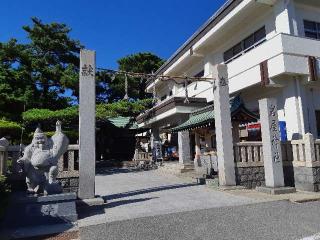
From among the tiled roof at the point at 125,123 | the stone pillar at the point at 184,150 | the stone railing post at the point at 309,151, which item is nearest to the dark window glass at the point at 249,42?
the stone pillar at the point at 184,150

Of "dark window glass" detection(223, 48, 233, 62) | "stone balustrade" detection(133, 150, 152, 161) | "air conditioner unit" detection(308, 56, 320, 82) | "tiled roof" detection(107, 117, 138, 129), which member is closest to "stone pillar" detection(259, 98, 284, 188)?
"air conditioner unit" detection(308, 56, 320, 82)

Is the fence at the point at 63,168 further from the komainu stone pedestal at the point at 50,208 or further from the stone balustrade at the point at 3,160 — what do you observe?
the komainu stone pedestal at the point at 50,208

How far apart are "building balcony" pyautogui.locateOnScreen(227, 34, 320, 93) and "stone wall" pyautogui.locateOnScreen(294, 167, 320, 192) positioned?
4579 mm

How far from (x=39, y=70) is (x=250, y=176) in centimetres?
1613

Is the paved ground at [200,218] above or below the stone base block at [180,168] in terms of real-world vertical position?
below

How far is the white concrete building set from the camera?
1393cm

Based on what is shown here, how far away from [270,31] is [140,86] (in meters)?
23.4

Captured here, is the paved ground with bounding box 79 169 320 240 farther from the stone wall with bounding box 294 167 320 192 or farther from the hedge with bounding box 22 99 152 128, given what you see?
the hedge with bounding box 22 99 152 128

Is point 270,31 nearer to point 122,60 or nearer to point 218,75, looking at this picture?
point 218,75

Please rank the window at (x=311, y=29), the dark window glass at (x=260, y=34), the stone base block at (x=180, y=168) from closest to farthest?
the window at (x=311, y=29) < the dark window glass at (x=260, y=34) < the stone base block at (x=180, y=168)

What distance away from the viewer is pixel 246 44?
17375 mm

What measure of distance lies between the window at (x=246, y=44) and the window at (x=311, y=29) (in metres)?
2.13

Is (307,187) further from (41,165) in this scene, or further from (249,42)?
(41,165)

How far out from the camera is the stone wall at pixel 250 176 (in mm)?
12039
